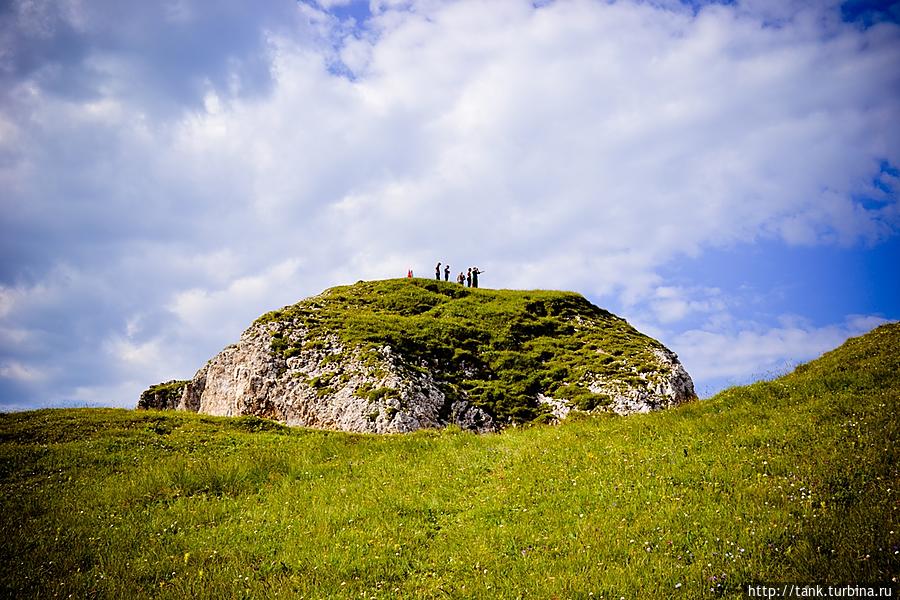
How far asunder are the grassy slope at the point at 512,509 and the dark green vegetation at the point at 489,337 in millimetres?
21163

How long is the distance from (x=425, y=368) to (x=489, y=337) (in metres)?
10.2

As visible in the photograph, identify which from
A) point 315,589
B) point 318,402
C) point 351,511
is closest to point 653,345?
point 318,402

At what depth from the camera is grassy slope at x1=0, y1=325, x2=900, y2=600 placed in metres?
10.2

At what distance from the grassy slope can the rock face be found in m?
17.5

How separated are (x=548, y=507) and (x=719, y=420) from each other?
8.40 m

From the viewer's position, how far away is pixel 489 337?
5184cm

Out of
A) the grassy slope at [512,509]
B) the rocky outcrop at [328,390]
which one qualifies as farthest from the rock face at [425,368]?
the grassy slope at [512,509]

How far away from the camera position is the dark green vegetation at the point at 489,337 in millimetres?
43594

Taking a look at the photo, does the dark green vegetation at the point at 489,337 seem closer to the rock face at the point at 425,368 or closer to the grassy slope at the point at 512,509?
the rock face at the point at 425,368

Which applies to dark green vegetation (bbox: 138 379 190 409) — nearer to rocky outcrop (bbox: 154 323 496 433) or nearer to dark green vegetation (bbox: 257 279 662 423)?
rocky outcrop (bbox: 154 323 496 433)

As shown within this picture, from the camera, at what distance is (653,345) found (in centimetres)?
5078

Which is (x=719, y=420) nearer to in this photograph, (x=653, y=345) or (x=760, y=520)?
(x=760, y=520)

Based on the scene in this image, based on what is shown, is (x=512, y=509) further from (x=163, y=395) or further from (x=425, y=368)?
(x=163, y=395)

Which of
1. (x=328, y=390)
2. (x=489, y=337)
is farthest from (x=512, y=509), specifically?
(x=489, y=337)
